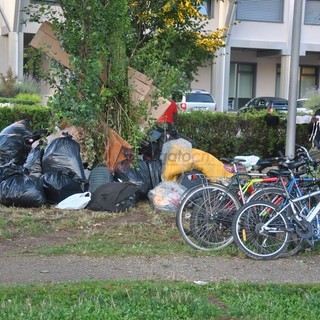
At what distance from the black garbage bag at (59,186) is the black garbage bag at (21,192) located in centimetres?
14

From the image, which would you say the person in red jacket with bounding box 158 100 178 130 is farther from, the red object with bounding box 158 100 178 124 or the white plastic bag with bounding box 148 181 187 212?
the white plastic bag with bounding box 148 181 187 212

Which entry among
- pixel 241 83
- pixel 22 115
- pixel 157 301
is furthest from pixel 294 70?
pixel 241 83

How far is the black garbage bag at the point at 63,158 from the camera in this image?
9.36 meters

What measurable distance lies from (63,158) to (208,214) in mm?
3128

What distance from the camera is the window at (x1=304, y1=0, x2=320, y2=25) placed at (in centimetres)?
3209

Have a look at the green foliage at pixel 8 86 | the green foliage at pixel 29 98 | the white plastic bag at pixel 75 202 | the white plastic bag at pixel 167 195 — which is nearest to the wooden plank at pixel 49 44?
the white plastic bag at pixel 75 202

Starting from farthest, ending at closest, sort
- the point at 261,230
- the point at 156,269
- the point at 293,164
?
the point at 293,164 < the point at 261,230 < the point at 156,269

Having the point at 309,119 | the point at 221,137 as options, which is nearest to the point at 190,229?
the point at 221,137

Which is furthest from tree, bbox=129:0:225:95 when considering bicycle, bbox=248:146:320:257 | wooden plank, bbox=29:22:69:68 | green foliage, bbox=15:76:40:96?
green foliage, bbox=15:76:40:96

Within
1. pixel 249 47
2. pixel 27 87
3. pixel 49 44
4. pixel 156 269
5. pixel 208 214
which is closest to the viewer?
Answer: pixel 156 269

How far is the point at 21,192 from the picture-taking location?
8695mm

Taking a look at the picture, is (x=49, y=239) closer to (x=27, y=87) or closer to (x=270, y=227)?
(x=270, y=227)

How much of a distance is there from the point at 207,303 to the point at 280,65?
3203 cm

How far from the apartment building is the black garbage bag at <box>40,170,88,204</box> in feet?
64.6
